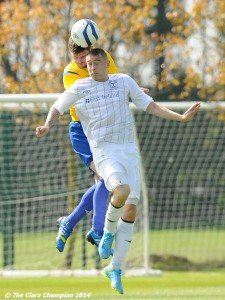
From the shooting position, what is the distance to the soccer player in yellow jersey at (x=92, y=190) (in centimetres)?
1115

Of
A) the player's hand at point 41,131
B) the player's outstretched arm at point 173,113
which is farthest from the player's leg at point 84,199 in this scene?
the player's hand at point 41,131

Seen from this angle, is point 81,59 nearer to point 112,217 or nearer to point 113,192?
point 113,192

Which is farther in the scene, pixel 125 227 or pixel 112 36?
pixel 112 36

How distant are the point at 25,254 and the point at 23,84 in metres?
3.58

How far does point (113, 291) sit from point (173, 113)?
11.4 ft

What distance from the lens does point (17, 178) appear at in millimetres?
18156

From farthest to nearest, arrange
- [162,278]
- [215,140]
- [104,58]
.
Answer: [215,140], [162,278], [104,58]

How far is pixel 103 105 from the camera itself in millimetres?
10664

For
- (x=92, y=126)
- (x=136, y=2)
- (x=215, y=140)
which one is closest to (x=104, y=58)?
(x=92, y=126)

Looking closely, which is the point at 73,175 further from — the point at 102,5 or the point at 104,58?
the point at 104,58

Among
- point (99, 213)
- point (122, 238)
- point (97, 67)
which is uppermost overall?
point (97, 67)

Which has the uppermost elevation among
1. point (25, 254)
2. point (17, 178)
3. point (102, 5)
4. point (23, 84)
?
point (102, 5)

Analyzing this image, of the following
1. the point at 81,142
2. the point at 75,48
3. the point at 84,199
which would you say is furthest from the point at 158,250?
the point at 75,48

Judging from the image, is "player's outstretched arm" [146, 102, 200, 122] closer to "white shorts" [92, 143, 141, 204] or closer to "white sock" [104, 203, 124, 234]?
"white shorts" [92, 143, 141, 204]
